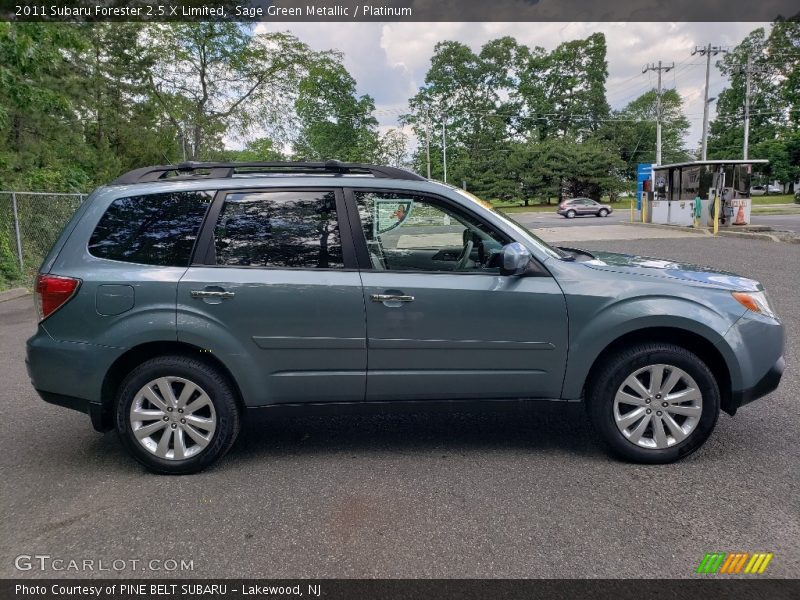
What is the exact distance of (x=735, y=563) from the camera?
2.64m

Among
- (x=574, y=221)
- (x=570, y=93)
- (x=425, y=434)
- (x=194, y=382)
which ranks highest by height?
(x=570, y=93)

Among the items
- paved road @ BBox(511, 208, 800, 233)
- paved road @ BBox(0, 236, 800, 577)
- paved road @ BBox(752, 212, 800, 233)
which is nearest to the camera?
paved road @ BBox(0, 236, 800, 577)

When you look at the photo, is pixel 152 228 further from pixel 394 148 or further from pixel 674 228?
pixel 394 148

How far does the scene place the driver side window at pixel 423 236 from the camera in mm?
3705

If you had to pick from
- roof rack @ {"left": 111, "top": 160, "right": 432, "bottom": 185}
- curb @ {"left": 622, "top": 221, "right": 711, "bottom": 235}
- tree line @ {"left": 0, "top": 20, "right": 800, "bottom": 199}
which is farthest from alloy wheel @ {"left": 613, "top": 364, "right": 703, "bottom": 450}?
curb @ {"left": 622, "top": 221, "right": 711, "bottom": 235}

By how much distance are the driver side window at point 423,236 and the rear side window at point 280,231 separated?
0.75 feet

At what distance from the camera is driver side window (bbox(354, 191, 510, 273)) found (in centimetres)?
371

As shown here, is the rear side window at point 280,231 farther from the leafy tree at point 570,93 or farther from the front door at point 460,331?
the leafy tree at point 570,93

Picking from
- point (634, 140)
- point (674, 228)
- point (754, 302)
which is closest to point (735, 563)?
point (754, 302)

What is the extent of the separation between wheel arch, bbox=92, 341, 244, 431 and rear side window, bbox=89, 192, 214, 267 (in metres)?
0.51

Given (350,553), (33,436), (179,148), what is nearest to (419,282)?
(350,553)

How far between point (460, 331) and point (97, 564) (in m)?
2.21

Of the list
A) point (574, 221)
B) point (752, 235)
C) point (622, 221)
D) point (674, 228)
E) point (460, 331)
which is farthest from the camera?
point (574, 221)

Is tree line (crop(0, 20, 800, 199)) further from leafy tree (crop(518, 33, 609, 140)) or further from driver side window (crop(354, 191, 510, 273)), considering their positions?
driver side window (crop(354, 191, 510, 273))
